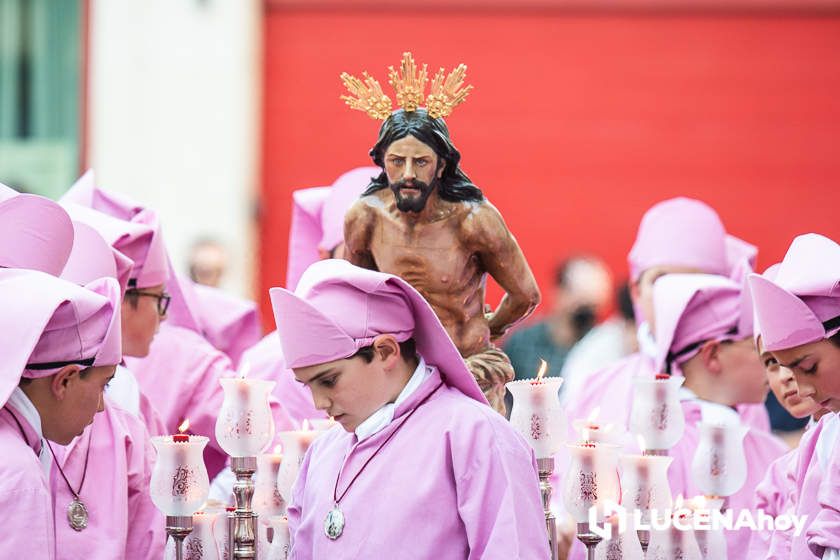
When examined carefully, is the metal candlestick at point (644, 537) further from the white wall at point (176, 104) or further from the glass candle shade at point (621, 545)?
the white wall at point (176, 104)

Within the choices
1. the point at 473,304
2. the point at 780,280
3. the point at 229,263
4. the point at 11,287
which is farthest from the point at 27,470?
the point at 229,263

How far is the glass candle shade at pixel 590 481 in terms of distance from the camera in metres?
3.84

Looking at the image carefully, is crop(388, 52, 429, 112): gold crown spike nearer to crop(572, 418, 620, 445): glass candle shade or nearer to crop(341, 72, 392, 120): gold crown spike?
crop(341, 72, 392, 120): gold crown spike

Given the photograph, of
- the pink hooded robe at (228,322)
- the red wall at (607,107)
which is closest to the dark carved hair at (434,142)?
the pink hooded robe at (228,322)

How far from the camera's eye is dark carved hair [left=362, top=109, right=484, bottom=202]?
3990 millimetres

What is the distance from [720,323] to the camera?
16.3 feet

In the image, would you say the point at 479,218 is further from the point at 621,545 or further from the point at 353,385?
the point at 621,545

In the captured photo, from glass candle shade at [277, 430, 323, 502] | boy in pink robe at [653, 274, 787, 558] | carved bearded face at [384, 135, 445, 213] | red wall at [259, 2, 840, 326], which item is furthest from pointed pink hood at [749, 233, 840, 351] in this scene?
red wall at [259, 2, 840, 326]

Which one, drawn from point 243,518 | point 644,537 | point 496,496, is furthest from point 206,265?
point 496,496

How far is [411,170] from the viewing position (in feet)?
13.0

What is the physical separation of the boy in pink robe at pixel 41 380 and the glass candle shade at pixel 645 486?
52.0 inches

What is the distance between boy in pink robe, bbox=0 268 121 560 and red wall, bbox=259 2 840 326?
20.1 ft

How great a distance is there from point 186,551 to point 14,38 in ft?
22.4

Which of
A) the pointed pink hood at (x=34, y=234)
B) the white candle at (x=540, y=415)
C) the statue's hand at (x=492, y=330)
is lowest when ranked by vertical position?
the white candle at (x=540, y=415)
